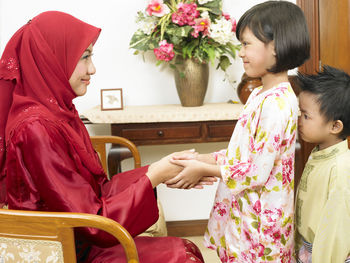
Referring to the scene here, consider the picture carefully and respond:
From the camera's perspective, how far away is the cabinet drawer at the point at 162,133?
276 cm

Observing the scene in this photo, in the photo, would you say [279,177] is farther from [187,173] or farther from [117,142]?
[117,142]

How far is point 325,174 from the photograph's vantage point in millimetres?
1640

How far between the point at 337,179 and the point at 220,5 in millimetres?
1684

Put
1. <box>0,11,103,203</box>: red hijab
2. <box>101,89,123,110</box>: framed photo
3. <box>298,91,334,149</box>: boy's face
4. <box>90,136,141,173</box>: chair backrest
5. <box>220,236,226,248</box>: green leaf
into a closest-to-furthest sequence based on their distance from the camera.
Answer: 1. <box>0,11,103,203</box>: red hijab
2. <box>298,91,334,149</box>: boy's face
3. <box>220,236,226,248</box>: green leaf
4. <box>90,136,141,173</box>: chair backrest
5. <box>101,89,123,110</box>: framed photo

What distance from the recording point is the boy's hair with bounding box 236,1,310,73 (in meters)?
1.56

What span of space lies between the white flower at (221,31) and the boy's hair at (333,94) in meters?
1.09

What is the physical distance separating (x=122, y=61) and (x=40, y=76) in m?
1.68

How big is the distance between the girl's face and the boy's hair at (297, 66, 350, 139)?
230 mm

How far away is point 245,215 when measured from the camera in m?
1.65

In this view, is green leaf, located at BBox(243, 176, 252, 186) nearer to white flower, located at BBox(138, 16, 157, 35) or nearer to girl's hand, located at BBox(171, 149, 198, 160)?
girl's hand, located at BBox(171, 149, 198, 160)

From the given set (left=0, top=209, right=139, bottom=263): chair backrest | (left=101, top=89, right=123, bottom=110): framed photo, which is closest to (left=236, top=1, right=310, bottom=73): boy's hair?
(left=0, top=209, right=139, bottom=263): chair backrest

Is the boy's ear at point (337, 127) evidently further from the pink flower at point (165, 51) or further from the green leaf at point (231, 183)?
the pink flower at point (165, 51)

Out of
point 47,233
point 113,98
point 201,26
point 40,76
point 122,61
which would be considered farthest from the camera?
point 122,61

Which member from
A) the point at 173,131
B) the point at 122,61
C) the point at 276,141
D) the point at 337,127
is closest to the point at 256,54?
the point at 276,141
